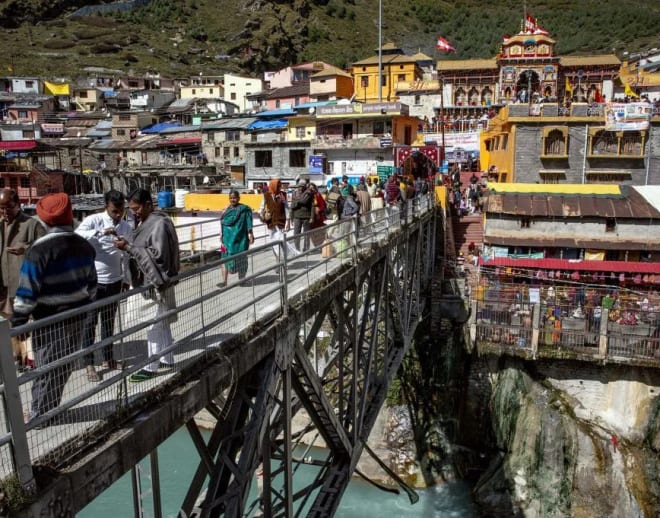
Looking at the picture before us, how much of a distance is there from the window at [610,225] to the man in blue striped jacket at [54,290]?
24157 mm

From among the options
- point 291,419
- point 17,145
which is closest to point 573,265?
point 291,419

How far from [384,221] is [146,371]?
8063mm

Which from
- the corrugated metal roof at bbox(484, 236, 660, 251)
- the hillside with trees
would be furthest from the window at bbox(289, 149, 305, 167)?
the hillside with trees

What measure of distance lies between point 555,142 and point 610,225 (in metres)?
Answer: 8.42

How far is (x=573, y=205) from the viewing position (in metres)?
25.1

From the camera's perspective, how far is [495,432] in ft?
66.0

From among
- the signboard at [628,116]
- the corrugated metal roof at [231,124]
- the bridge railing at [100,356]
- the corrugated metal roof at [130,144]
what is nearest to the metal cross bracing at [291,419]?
the bridge railing at [100,356]

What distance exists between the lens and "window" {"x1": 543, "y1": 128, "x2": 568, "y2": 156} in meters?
31.1

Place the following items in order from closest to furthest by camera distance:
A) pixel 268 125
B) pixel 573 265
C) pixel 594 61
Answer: pixel 573 265 → pixel 268 125 → pixel 594 61

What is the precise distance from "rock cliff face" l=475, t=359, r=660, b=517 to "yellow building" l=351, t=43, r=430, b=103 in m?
49.4

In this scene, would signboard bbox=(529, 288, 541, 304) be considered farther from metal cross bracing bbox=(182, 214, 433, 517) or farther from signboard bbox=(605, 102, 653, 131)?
signboard bbox=(605, 102, 653, 131)

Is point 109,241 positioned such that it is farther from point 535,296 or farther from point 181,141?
point 181,141

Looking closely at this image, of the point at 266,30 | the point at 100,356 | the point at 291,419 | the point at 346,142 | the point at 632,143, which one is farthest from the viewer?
the point at 266,30

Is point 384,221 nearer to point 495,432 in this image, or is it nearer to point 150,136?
point 495,432
